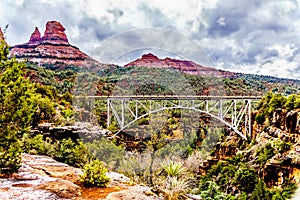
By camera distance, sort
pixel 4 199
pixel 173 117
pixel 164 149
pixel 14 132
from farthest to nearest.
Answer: pixel 173 117
pixel 164 149
pixel 14 132
pixel 4 199

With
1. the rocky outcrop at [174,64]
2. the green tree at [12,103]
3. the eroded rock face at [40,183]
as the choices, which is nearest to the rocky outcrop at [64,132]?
the eroded rock face at [40,183]

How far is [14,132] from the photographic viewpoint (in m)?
4.58

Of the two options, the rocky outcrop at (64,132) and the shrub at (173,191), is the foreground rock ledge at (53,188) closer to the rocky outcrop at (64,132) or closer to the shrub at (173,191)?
the shrub at (173,191)

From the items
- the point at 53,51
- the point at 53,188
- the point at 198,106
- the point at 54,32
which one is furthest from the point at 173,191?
the point at 54,32

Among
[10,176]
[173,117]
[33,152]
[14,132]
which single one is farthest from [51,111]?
[173,117]

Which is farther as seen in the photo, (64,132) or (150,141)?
(150,141)

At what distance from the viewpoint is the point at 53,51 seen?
48.9 metres

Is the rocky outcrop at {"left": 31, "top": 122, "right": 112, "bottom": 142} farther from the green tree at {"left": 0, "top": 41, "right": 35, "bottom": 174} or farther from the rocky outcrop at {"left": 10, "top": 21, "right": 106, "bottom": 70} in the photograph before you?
the rocky outcrop at {"left": 10, "top": 21, "right": 106, "bottom": 70}

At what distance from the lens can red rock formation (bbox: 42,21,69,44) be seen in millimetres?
58125

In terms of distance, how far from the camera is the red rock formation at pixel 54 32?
58.1m

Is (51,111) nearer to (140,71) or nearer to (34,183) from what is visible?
→ (34,183)

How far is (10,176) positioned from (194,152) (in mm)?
14282

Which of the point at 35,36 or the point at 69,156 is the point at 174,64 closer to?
the point at 69,156

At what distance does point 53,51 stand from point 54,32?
1233 centimetres
